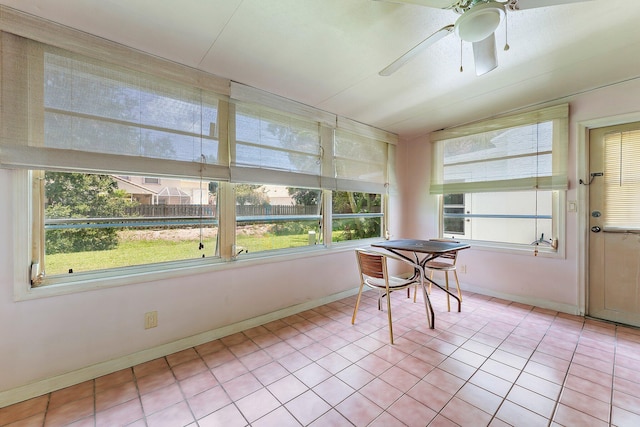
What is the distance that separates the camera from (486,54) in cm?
176

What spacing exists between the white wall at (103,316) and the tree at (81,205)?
200mm

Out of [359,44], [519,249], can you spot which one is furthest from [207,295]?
[519,249]

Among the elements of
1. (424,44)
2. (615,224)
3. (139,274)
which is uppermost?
(424,44)

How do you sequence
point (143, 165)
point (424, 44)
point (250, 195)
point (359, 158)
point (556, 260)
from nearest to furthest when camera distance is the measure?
point (424, 44) < point (143, 165) < point (250, 195) < point (556, 260) < point (359, 158)

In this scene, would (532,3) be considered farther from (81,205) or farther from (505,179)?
(81,205)

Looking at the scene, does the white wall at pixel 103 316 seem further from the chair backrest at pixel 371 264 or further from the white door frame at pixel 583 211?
the white door frame at pixel 583 211

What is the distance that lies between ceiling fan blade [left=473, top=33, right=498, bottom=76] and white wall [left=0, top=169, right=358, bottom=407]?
2505 mm

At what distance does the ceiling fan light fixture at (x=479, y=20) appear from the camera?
1375mm

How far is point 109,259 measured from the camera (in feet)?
6.70

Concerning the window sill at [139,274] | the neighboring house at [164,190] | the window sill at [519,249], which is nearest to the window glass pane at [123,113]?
the neighboring house at [164,190]

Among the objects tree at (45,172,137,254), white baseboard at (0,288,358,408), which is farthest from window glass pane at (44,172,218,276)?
white baseboard at (0,288,358,408)

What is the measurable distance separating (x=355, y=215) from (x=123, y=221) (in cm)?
277

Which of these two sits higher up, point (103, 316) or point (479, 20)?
point (479, 20)

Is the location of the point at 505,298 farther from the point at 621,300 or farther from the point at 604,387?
the point at 604,387
